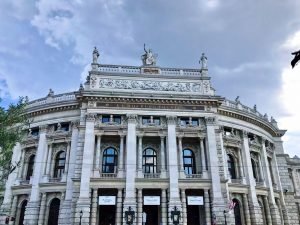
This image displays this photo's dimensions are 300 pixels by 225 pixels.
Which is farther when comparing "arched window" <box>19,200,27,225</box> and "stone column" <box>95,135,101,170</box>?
"arched window" <box>19,200,27,225</box>

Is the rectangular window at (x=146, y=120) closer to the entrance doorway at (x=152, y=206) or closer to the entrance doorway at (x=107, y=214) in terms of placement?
the entrance doorway at (x=152, y=206)

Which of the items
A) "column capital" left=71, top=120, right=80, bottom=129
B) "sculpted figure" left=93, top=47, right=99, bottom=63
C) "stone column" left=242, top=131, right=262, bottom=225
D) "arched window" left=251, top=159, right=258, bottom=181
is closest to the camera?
"stone column" left=242, top=131, right=262, bottom=225

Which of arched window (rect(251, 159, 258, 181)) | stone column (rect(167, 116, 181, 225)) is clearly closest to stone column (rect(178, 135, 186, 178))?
stone column (rect(167, 116, 181, 225))

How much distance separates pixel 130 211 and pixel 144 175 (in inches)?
175

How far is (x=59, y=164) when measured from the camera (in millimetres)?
37500

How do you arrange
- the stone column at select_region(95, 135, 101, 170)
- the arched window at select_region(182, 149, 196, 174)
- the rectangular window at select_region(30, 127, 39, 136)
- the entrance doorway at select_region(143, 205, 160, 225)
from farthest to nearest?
the rectangular window at select_region(30, 127, 39, 136) → the arched window at select_region(182, 149, 196, 174) → the stone column at select_region(95, 135, 101, 170) → the entrance doorway at select_region(143, 205, 160, 225)

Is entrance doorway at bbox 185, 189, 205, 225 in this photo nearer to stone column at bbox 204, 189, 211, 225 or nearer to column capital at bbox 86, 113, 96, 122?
stone column at bbox 204, 189, 211, 225

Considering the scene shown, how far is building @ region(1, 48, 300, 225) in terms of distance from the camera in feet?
108

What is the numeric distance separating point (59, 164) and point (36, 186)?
373 centimetres

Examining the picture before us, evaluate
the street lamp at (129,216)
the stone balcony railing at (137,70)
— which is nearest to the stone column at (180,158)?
the street lamp at (129,216)

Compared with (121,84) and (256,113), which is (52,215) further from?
(256,113)

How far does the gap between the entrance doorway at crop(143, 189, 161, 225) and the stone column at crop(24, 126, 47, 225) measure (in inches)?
492

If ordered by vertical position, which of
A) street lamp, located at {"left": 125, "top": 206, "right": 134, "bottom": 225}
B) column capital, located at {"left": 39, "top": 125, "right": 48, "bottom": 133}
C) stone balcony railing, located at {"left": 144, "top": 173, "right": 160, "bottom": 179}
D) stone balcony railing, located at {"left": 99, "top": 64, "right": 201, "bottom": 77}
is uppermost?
stone balcony railing, located at {"left": 99, "top": 64, "right": 201, "bottom": 77}

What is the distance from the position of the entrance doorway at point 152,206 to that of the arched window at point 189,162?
4680 mm
